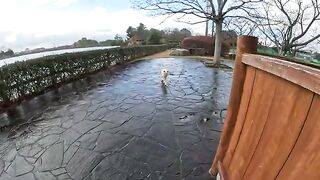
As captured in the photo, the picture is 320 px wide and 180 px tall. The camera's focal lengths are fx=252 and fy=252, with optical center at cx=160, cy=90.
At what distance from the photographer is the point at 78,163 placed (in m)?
4.45

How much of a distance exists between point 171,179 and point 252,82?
2073mm

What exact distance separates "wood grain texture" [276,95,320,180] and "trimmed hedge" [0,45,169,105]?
8.39 m

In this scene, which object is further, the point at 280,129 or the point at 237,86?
the point at 237,86

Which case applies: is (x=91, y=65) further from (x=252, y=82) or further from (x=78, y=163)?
(x=252, y=82)

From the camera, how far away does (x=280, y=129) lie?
181cm

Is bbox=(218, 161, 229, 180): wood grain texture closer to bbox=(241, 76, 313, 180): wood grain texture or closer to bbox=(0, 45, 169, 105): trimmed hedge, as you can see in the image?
bbox=(241, 76, 313, 180): wood grain texture

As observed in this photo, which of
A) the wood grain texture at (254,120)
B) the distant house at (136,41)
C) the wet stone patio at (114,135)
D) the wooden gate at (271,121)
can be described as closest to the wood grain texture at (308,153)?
the wooden gate at (271,121)

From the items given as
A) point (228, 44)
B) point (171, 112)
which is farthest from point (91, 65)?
point (228, 44)

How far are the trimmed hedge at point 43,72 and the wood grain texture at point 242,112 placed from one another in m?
7.40

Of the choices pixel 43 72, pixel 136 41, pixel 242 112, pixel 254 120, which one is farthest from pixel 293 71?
pixel 136 41

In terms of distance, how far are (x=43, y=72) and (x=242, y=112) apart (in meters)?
8.87

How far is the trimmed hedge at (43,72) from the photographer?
807cm

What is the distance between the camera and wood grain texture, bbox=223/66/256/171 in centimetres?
268

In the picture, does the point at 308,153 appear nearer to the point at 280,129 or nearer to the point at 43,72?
the point at 280,129
